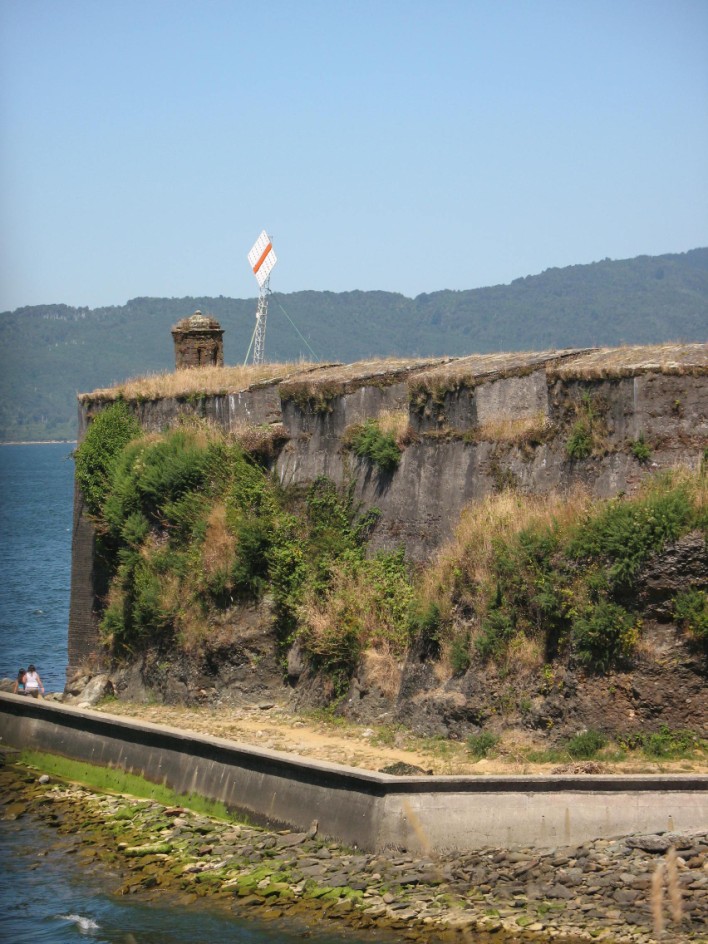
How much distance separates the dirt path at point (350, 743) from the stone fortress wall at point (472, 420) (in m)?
2.96

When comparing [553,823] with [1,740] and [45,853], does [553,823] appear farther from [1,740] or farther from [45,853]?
[1,740]

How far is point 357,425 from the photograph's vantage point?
21922 millimetres

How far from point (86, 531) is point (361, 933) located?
1410 centimetres

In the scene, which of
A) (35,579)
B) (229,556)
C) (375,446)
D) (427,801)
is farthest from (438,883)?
(35,579)

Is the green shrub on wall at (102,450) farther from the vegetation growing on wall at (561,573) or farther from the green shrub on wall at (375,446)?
the vegetation growing on wall at (561,573)

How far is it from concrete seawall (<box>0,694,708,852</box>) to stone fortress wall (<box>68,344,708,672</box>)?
166 inches

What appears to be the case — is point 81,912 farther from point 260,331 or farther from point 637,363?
point 260,331

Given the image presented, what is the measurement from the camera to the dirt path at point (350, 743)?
1585cm

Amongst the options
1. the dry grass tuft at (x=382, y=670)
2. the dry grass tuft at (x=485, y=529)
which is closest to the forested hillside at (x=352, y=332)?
the dry grass tuft at (x=382, y=670)

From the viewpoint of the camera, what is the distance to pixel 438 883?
14711mm

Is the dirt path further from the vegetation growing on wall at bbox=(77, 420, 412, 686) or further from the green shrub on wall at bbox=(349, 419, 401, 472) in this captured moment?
the green shrub on wall at bbox=(349, 419, 401, 472)

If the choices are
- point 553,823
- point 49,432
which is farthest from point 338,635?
point 49,432

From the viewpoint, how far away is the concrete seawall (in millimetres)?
14547

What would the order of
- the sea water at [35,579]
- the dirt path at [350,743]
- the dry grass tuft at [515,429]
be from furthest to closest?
the sea water at [35,579] < the dry grass tuft at [515,429] < the dirt path at [350,743]
